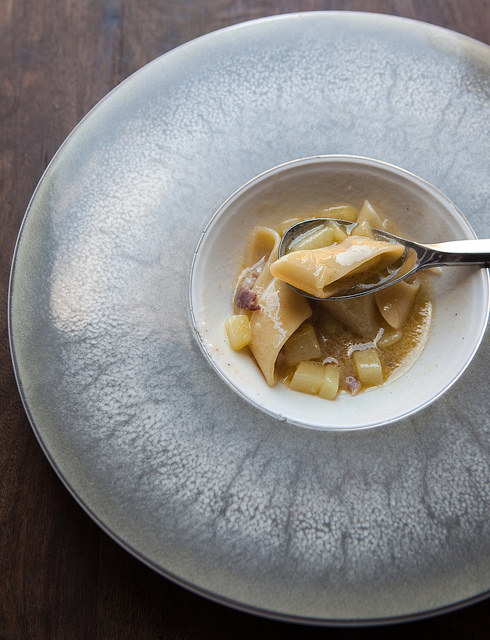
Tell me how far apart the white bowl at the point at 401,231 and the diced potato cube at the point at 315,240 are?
0.11m

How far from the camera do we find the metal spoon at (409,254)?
1.50 m

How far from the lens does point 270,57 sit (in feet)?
5.94

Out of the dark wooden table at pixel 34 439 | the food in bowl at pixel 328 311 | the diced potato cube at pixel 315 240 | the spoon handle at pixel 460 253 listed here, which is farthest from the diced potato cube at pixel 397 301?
the dark wooden table at pixel 34 439

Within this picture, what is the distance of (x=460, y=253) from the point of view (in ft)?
4.96

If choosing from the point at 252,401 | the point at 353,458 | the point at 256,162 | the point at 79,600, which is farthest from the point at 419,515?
the point at 256,162

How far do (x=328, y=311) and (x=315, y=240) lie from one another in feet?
0.79

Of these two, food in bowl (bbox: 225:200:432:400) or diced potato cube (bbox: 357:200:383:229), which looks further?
diced potato cube (bbox: 357:200:383:229)

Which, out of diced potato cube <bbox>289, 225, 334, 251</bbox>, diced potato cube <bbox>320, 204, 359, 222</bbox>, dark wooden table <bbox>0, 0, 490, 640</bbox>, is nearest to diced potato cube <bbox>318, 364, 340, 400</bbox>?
diced potato cube <bbox>289, 225, 334, 251</bbox>

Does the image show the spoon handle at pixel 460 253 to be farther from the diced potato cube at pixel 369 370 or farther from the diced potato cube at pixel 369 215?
the diced potato cube at pixel 369 370

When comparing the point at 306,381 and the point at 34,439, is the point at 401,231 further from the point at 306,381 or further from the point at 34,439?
the point at 34,439

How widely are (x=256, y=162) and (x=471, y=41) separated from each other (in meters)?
0.87

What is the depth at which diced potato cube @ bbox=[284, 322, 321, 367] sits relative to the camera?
5.46 ft

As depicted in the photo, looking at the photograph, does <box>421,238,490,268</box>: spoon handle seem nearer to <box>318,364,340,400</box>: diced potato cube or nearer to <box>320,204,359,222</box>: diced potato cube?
<box>320,204,359,222</box>: diced potato cube

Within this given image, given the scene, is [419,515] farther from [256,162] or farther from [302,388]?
[256,162]
